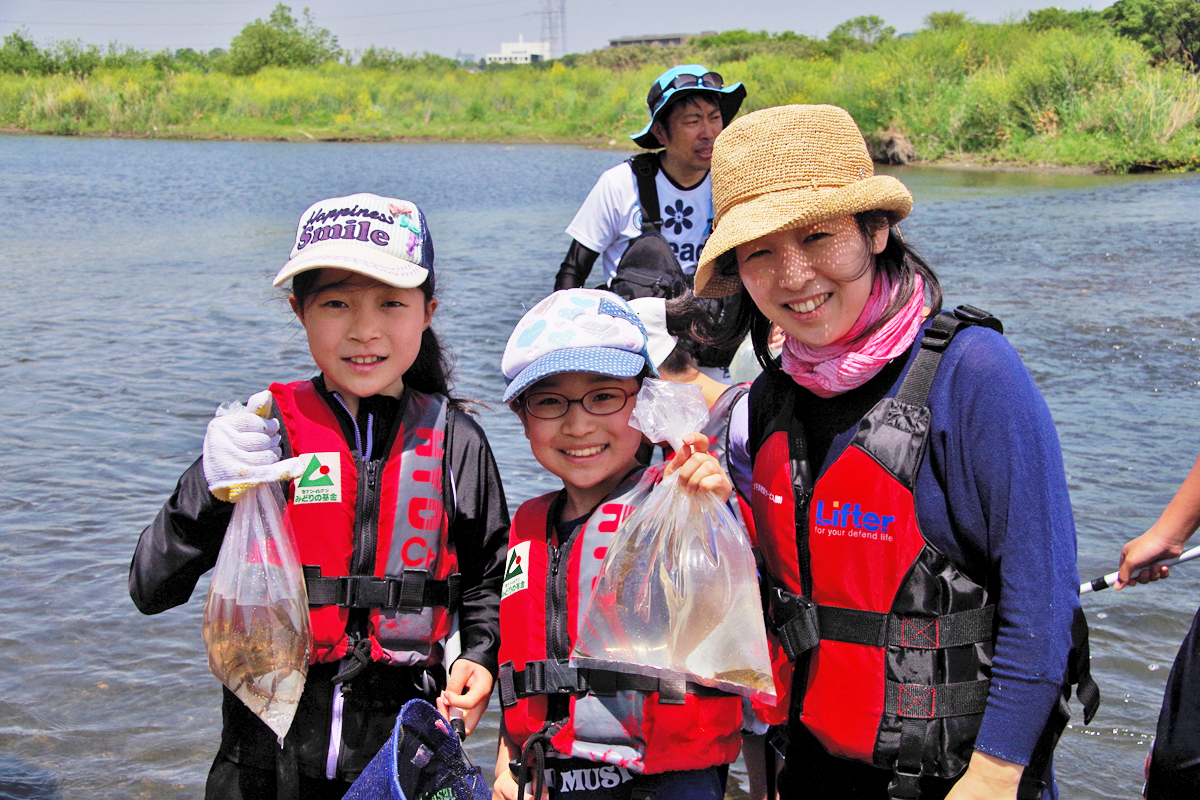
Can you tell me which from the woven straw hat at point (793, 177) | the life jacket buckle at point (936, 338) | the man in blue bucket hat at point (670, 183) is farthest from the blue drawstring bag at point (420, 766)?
the man in blue bucket hat at point (670, 183)

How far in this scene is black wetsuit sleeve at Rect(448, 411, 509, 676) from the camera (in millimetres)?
2279

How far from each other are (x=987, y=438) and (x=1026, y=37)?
40.6 metres

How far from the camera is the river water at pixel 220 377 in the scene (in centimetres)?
397

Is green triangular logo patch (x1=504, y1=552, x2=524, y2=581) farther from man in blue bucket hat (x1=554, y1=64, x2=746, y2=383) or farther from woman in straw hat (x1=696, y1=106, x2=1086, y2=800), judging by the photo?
man in blue bucket hat (x1=554, y1=64, x2=746, y2=383)

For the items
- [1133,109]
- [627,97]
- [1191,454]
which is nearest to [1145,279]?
[1191,454]

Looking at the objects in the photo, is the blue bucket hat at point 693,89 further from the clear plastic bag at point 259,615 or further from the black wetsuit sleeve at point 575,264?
the clear plastic bag at point 259,615

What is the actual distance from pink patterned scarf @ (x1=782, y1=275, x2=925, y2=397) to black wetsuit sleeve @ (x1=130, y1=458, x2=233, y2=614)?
47.9 inches

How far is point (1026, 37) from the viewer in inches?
1448

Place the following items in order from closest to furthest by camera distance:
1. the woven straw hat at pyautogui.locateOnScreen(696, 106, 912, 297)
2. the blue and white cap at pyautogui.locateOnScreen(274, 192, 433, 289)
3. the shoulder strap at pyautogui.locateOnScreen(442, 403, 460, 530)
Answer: the woven straw hat at pyautogui.locateOnScreen(696, 106, 912, 297)
the blue and white cap at pyautogui.locateOnScreen(274, 192, 433, 289)
the shoulder strap at pyautogui.locateOnScreen(442, 403, 460, 530)

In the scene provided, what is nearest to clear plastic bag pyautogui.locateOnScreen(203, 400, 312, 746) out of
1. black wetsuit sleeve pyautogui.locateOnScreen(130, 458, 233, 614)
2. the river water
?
black wetsuit sleeve pyautogui.locateOnScreen(130, 458, 233, 614)

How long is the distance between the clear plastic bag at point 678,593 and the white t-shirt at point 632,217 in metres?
2.33

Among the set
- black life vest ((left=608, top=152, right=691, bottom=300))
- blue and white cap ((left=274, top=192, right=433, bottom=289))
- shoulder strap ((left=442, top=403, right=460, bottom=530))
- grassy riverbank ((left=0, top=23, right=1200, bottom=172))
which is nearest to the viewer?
blue and white cap ((left=274, top=192, right=433, bottom=289))

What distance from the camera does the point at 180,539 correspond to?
205cm

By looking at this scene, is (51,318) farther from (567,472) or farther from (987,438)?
(987,438)
